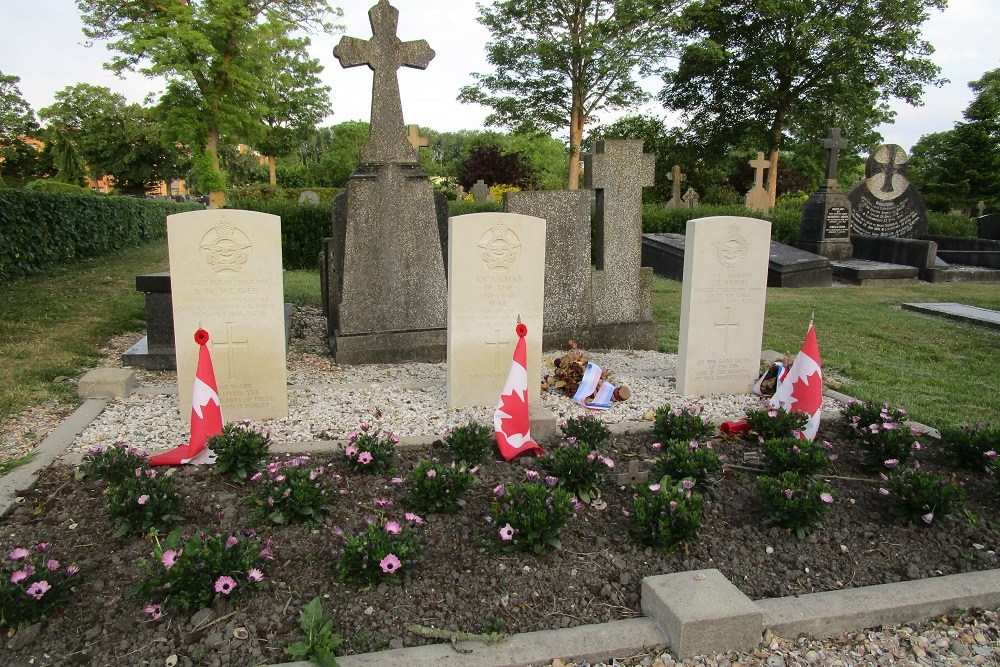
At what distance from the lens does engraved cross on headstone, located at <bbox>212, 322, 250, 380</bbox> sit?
4.73 m

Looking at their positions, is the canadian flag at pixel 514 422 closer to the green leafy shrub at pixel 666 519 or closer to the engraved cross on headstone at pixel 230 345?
the green leafy shrub at pixel 666 519

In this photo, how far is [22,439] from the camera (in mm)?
4516

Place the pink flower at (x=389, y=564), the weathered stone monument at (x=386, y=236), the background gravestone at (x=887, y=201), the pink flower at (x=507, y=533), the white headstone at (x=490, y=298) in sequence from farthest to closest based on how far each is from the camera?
1. the background gravestone at (x=887, y=201)
2. the weathered stone monument at (x=386, y=236)
3. the white headstone at (x=490, y=298)
4. the pink flower at (x=507, y=533)
5. the pink flower at (x=389, y=564)

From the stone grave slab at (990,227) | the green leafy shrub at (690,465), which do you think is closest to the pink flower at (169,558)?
the green leafy shrub at (690,465)

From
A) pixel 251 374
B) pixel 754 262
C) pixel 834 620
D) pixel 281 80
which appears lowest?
pixel 834 620

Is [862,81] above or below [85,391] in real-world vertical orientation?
above

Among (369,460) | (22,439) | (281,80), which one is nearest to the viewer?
(369,460)

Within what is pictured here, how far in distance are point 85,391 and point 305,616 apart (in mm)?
3902

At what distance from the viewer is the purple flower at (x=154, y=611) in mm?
2508

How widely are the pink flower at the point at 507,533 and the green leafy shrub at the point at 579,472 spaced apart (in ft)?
1.87

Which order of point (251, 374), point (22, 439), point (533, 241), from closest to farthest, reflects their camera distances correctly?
point (22, 439) < point (251, 374) < point (533, 241)

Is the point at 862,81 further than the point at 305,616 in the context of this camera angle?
Yes

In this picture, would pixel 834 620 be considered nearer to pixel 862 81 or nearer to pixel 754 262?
pixel 754 262

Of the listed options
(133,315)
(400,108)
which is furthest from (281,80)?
(400,108)
